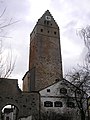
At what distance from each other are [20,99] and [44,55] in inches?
474

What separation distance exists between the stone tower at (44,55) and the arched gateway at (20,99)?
16.8 ft

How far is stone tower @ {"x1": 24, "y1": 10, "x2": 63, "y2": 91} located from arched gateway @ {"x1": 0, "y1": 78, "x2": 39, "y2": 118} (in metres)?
5.13

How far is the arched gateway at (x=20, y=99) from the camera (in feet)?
116

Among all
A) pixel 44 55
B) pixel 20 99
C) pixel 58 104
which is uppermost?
pixel 44 55

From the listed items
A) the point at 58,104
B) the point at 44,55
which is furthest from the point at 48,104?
the point at 44,55

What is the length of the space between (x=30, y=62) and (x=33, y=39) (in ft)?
16.5

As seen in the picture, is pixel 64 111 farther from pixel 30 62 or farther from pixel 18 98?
pixel 30 62

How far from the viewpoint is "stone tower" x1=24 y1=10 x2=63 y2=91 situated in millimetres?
42875

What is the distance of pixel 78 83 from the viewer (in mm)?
26516

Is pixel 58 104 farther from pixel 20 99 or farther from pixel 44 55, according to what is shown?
pixel 44 55

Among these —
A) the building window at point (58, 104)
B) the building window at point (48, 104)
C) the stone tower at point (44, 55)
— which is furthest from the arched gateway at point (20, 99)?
the stone tower at point (44, 55)

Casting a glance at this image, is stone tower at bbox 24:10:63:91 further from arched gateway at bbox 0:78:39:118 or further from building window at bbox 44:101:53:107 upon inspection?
building window at bbox 44:101:53:107

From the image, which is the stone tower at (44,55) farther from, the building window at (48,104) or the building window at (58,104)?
the building window at (58,104)

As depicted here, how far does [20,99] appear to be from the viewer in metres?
36.1
